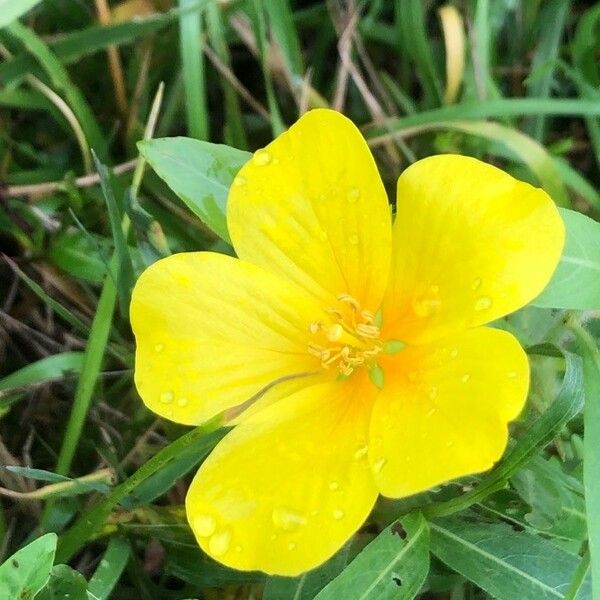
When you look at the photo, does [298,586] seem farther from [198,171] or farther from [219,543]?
[198,171]

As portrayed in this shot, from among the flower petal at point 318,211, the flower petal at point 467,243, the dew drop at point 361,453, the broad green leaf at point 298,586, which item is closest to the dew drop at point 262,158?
the flower petal at point 318,211

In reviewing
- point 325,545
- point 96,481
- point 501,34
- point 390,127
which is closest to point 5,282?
point 96,481

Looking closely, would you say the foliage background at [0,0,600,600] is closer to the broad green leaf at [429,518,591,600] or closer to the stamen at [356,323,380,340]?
the broad green leaf at [429,518,591,600]

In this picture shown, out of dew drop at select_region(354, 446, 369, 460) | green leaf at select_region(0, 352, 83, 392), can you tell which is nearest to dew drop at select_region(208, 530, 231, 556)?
dew drop at select_region(354, 446, 369, 460)

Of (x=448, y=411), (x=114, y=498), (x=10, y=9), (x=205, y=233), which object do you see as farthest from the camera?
(x=205, y=233)

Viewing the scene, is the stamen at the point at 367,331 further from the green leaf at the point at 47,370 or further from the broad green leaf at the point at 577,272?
the green leaf at the point at 47,370

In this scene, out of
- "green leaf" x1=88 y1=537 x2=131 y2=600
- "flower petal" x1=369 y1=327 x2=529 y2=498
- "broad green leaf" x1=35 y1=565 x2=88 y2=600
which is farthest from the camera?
"green leaf" x1=88 y1=537 x2=131 y2=600

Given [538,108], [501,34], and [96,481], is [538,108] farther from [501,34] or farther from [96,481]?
[96,481]

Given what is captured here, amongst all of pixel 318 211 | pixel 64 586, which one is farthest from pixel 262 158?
pixel 64 586
